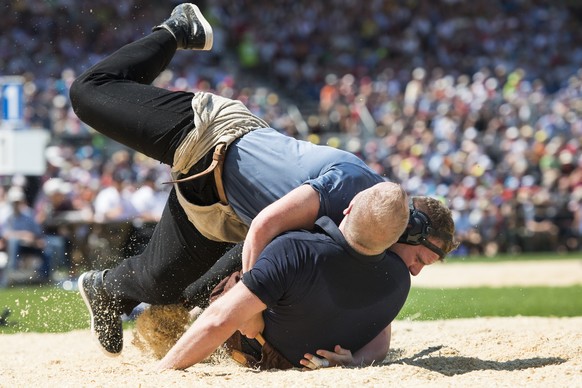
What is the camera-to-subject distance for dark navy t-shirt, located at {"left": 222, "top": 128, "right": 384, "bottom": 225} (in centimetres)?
467

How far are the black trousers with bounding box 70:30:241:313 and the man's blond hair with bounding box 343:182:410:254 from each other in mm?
1024

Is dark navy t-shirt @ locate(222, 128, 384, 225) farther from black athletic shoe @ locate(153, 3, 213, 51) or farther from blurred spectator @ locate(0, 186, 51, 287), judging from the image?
blurred spectator @ locate(0, 186, 51, 287)

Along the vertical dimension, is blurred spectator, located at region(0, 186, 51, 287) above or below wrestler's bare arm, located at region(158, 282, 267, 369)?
below

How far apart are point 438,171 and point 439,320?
461 inches

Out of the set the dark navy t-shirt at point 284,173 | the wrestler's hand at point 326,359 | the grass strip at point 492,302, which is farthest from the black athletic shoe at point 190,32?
the grass strip at point 492,302

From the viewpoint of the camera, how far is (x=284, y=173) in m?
4.86

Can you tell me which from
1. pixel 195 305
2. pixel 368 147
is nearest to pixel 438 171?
pixel 368 147

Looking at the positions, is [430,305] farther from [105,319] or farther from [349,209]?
[349,209]

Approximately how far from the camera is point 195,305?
586 cm

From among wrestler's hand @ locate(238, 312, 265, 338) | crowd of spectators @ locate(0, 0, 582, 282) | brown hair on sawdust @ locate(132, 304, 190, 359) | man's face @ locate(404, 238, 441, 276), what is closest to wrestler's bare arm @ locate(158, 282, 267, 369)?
wrestler's hand @ locate(238, 312, 265, 338)

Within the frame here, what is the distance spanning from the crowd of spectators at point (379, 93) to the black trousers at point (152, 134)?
340 inches

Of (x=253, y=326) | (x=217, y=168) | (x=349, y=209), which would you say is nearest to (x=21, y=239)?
(x=217, y=168)

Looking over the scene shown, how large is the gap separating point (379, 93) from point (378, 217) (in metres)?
17.7

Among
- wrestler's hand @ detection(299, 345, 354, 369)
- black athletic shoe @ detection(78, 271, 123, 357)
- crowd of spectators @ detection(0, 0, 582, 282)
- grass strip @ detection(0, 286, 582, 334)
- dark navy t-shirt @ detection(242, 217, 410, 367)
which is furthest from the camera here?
crowd of spectators @ detection(0, 0, 582, 282)
